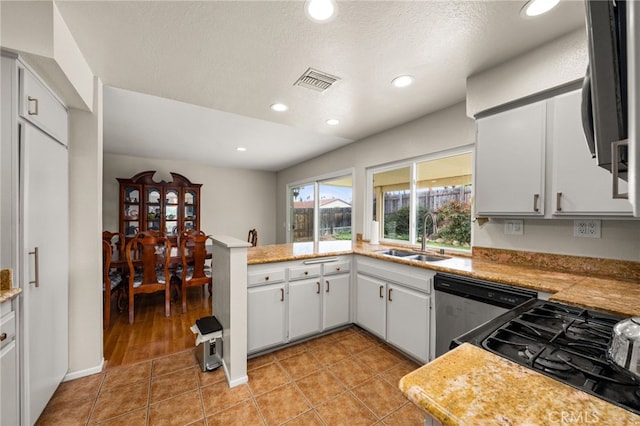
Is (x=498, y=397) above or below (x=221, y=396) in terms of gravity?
above

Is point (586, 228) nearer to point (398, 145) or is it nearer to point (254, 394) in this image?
point (398, 145)

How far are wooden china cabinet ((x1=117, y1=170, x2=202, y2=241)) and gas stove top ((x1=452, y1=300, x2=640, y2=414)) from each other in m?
5.20

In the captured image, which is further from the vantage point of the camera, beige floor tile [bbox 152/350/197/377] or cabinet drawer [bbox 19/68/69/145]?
beige floor tile [bbox 152/350/197/377]

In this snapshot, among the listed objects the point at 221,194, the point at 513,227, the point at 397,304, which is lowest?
the point at 397,304

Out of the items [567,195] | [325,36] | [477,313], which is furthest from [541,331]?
[325,36]

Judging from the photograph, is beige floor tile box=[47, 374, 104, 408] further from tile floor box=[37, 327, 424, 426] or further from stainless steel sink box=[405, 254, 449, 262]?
stainless steel sink box=[405, 254, 449, 262]

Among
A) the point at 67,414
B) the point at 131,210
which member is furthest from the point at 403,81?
the point at 131,210

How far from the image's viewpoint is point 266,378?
77.9 inches

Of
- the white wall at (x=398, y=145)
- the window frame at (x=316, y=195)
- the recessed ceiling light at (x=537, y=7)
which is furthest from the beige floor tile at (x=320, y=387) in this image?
the recessed ceiling light at (x=537, y=7)

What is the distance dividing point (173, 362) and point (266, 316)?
34.1 inches

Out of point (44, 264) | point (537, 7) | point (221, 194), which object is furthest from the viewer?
point (221, 194)

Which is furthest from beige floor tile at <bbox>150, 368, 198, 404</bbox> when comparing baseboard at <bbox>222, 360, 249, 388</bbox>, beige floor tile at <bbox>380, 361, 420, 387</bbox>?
beige floor tile at <bbox>380, 361, 420, 387</bbox>

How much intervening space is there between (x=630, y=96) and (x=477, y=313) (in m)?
1.64

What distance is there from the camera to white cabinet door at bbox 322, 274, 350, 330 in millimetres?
2562
